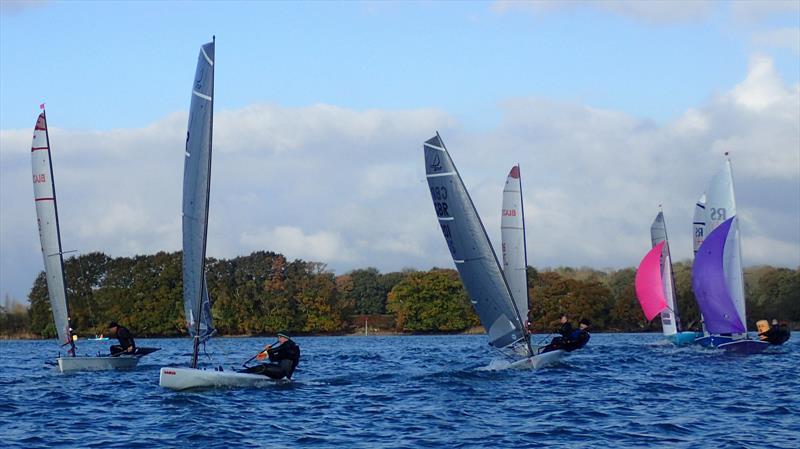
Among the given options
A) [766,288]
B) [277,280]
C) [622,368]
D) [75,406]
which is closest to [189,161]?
[75,406]

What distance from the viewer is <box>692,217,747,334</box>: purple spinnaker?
140 ft

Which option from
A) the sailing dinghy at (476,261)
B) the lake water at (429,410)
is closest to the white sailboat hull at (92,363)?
the lake water at (429,410)

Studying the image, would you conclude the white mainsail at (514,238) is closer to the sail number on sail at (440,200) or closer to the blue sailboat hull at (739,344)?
the blue sailboat hull at (739,344)

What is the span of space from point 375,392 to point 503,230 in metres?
15.6

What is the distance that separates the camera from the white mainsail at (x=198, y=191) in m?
27.3

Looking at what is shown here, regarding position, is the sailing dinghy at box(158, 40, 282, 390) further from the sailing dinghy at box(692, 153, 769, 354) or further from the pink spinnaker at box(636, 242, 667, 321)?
the pink spinnaker at box(636, 242, 667, 321)

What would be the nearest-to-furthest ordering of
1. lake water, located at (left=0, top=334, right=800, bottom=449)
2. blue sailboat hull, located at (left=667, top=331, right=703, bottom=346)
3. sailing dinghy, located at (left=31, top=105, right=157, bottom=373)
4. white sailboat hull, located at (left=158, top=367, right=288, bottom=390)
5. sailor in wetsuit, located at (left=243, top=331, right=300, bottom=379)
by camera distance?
lake water, located at (left=0, top=334, right=800, bottom=449) → white sailboat hull, located at (left=158, top=367, right=288, bottom=390) → sailor in wetsuit, located at (left=243, top=331, right=300, bottom=379) → sailing dinghy, located at (left=31, top=105, right=157, bottom=373) → blue sailboat hull, located at (left=667, top=331, right=703, bottom=346)

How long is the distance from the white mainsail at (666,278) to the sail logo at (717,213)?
13443 millimetres

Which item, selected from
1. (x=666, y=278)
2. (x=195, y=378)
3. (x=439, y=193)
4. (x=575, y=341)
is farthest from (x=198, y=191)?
(x=666, y=278)

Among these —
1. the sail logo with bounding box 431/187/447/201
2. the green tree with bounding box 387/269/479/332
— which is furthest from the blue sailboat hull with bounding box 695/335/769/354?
the green tree with bounding box 387/269/479/332

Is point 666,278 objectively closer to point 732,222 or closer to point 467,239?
point 732,222

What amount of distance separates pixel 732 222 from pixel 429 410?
911 inches

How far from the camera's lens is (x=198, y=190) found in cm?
2733

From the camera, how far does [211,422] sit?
2227 cm
